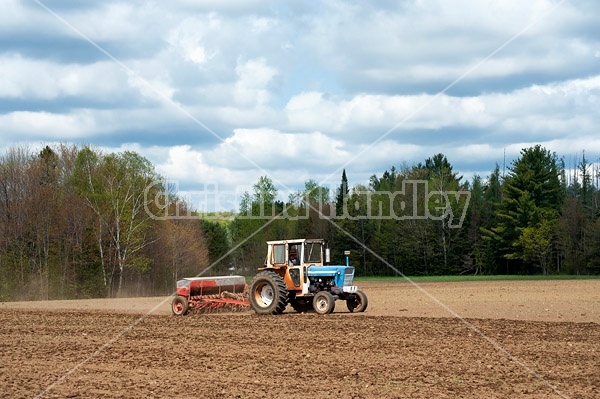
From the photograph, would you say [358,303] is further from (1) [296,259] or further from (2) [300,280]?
(1) [296,259]

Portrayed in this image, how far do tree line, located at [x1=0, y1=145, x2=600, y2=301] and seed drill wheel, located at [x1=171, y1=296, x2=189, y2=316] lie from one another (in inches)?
1112

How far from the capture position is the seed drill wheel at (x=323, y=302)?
2472 centimetres

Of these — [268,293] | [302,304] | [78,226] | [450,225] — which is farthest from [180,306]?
[450,225]

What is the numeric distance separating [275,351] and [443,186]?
77.8m

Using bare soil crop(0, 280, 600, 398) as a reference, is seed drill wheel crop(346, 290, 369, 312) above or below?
above

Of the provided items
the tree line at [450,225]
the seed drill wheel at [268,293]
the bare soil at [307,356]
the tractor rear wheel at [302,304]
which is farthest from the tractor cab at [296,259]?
the tree line at [450,225]

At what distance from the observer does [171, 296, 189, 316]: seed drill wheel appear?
2666 cm

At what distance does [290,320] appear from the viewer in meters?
23.0

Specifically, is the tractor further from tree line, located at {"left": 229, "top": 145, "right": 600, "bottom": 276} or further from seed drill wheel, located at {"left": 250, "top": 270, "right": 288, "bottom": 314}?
tree line, located at {"left": 229, "top": 145, "right": 600, "bottom": 276}

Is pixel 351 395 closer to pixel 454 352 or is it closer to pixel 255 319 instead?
pixel 454 352

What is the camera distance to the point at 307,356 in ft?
49.5

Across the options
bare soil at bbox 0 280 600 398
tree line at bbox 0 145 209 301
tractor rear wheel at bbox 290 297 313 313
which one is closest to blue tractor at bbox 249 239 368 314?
tractor rear wheel at bbox 290 297 313 313

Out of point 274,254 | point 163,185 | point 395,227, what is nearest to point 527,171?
point 395,227

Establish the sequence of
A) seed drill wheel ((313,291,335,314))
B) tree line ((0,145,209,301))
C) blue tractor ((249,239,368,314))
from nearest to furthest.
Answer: seed drill wheel ((313,291,335,314)) < blue tractor ((249,239,368,314)) < tree line ((0,145,209,301))
